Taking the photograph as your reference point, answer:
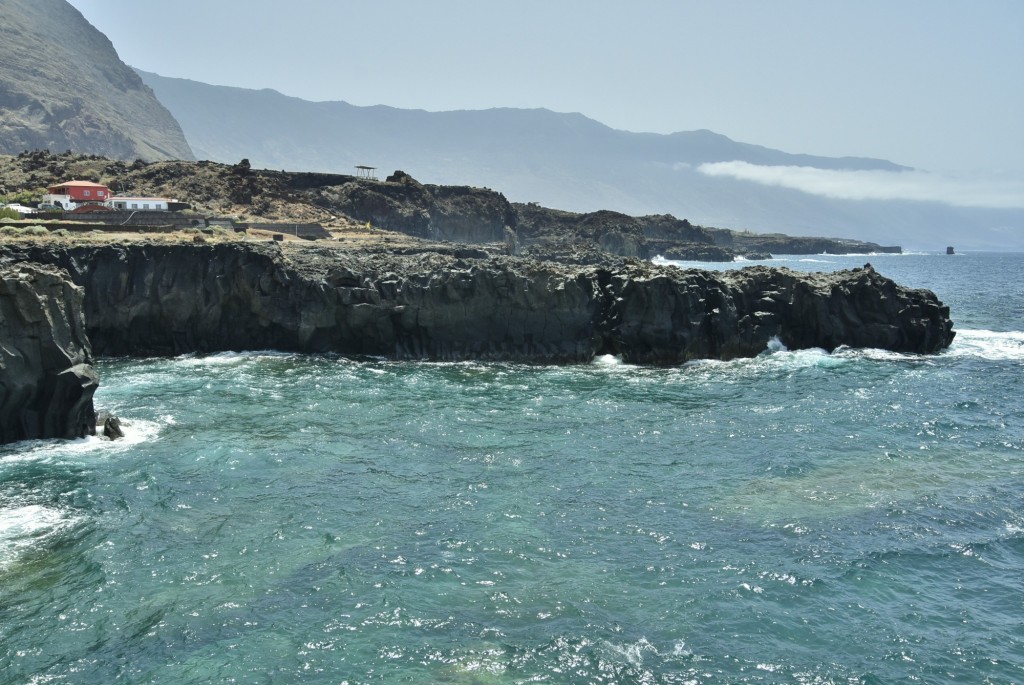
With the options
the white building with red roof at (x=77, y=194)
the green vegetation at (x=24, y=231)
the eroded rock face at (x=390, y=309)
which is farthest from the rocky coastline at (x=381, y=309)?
the white building with red roof at (x=77, y=194)

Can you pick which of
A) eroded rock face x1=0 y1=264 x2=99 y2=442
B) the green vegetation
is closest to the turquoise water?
eroded rock face x1=0 y1=264 x2=99 y2=442

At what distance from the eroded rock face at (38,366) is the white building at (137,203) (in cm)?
5045

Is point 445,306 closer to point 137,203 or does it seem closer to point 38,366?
point 38,366

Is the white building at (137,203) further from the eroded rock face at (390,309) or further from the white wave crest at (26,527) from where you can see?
the white wave crest at (26,527)

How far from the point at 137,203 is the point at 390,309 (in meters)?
44.0

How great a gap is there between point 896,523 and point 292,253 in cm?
4880

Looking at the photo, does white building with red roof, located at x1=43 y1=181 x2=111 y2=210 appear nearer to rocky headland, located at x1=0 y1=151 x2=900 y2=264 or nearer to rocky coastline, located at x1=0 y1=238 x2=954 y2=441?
rocky headland, located at x1=0 y1=151 x2=900 y2=264

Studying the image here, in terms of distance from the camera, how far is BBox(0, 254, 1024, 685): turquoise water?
20.2m

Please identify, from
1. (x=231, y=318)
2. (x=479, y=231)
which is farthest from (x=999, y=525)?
(x=479, y=231)

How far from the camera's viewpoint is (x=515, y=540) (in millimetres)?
26578

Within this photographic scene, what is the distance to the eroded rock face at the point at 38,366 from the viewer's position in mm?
34594

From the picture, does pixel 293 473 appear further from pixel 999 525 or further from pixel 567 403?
pixel 999 525

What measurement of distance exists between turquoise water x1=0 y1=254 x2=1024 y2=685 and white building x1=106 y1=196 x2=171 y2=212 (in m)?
45.5

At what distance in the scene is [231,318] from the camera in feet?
193
